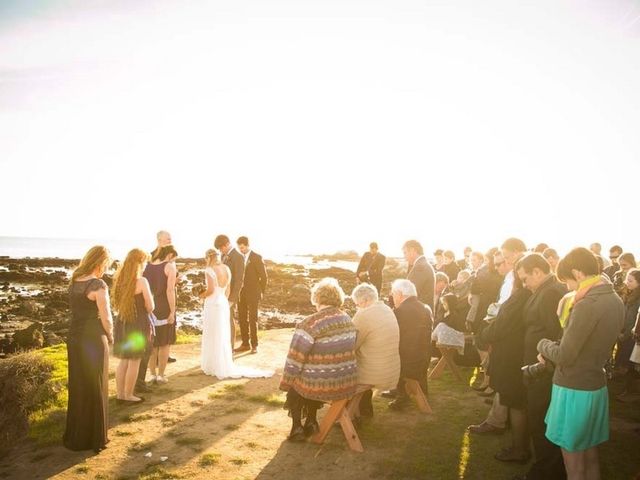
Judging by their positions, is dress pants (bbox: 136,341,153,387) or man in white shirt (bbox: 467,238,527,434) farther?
dress pants (bbox: 136,341,153,387)

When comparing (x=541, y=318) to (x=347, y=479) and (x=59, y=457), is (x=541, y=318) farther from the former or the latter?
(x=59, y=457)

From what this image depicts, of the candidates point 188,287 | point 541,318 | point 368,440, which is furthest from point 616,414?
point 188,287

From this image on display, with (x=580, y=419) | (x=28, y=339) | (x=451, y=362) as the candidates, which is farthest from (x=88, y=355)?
(x=28, y=339)

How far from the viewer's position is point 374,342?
596cm

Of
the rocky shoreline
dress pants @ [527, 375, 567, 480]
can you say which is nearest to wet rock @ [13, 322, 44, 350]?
the rocky shoreline

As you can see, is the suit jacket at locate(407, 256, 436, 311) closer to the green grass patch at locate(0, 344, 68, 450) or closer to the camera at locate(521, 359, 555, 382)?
the camera at locate(521, 359, 555, 382)

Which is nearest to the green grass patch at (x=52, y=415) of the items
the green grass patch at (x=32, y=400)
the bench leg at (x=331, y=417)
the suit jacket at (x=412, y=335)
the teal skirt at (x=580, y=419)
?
the green grass patch at (x=32, y=400)

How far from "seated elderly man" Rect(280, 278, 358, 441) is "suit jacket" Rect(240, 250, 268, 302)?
5419 millimetres

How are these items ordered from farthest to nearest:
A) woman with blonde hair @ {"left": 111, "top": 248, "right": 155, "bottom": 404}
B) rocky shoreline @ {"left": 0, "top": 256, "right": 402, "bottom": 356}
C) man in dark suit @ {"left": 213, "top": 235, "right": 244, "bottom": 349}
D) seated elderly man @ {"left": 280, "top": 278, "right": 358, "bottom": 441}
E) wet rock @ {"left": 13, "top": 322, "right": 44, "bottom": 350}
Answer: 1. rocky shoreline @ {"left": 0, "top": 256, "right": 402, "bottom": 356}
2. wet rock @ {"left": 13, "top": 322, "right": 44, "bottom": 350}
3. man in dark suit @ {"left": 213, "top": 235, "right": 244, "bottom": 349}
4. woman with blonde hair @ {"left": 111, "top": 248, "right": 155, "bottom": 404}
5. seated elderly man @ {"left": 280, "top": 278, "right": 358, "bottom": 441}

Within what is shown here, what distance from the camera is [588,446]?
3.92 metres

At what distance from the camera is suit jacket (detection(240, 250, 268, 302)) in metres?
10.8

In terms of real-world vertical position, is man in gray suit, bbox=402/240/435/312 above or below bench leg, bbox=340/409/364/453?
above

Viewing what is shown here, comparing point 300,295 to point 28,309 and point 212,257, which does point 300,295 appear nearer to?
point 28,309

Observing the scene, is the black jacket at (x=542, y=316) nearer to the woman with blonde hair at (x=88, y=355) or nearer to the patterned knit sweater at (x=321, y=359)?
the patterned knit sweater at (x=321, y=359)
